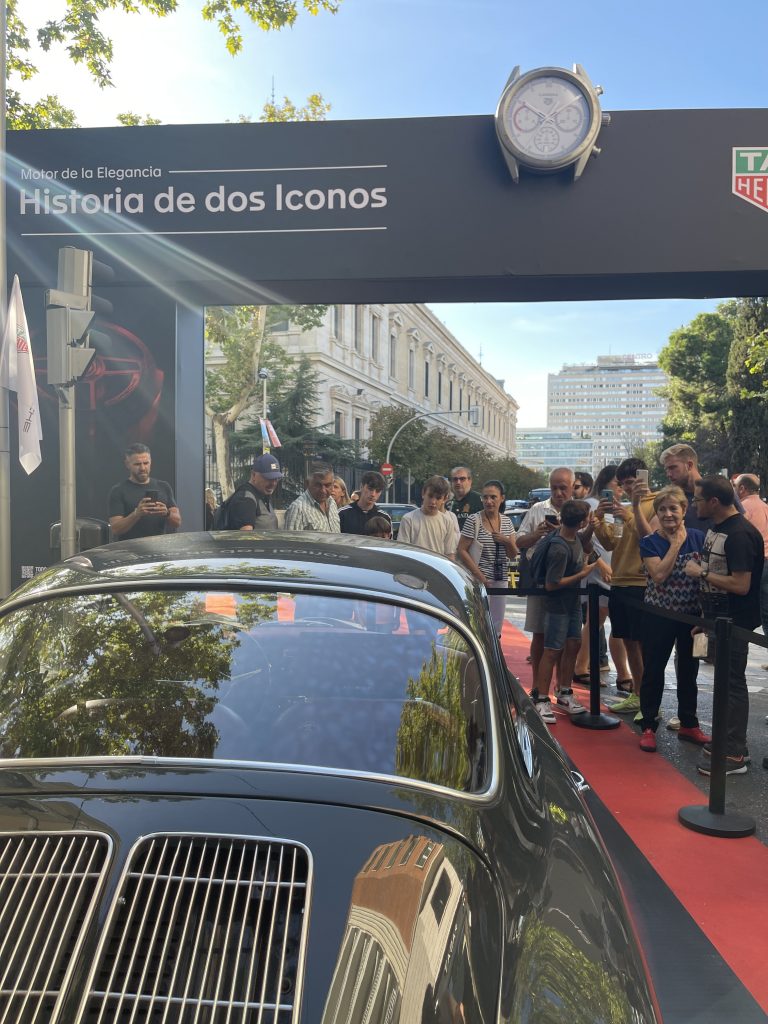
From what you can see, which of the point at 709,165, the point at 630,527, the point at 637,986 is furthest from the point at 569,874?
the point at 709,165

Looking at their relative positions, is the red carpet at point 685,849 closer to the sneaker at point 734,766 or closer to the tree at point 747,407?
the sneaker at point 734,766

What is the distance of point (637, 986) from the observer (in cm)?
186

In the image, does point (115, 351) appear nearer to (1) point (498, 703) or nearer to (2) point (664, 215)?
(2) point (664, 215)

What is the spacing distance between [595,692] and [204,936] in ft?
18.4

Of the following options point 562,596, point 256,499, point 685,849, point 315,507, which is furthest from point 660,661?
point 256,499

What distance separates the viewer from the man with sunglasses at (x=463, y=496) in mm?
8602

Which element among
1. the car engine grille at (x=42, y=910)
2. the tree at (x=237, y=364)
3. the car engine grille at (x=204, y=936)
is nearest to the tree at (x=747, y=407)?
the tree at (x=237, y=364)

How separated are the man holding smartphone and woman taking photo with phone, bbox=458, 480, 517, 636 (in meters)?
2.73

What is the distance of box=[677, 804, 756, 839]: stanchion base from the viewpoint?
14.8 feet

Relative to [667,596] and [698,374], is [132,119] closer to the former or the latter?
[667,596]

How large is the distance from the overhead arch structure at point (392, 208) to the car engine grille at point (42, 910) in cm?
622

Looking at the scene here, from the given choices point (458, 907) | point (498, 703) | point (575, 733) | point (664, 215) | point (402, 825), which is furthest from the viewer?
point (664, 215)

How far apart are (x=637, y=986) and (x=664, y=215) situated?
6478mm

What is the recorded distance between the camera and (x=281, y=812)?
5.64ft
